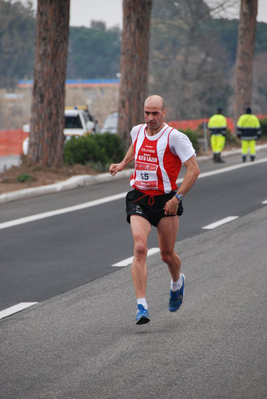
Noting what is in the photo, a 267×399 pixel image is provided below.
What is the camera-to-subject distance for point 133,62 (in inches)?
929

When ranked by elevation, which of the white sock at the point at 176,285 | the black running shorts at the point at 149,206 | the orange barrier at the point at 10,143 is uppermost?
the black running shorts at the point at 149,206

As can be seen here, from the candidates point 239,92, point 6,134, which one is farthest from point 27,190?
point 239,92

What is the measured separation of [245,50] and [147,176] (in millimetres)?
31414

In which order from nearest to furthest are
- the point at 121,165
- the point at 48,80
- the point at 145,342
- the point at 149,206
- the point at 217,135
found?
the point at 145,342 < the point at 149,206 < the point at 121,165 < the point at 48,80 < the point at 217,135

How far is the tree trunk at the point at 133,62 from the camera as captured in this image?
23.4m

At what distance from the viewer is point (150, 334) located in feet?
20.6

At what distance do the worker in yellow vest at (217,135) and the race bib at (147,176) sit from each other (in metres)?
18.8

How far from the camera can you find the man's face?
6.58m

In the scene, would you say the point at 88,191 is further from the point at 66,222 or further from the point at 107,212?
the point at 66,222

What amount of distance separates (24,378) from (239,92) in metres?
33.2

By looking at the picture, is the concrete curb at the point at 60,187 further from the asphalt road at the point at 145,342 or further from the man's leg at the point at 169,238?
the man's leg at the point at 169,238

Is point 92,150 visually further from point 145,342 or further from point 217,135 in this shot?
point 145,342

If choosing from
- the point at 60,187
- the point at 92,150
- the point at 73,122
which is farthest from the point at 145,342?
the point at 73,122

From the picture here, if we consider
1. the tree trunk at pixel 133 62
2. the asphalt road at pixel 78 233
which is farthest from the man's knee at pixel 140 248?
the tree trunk at pixel 133 62
